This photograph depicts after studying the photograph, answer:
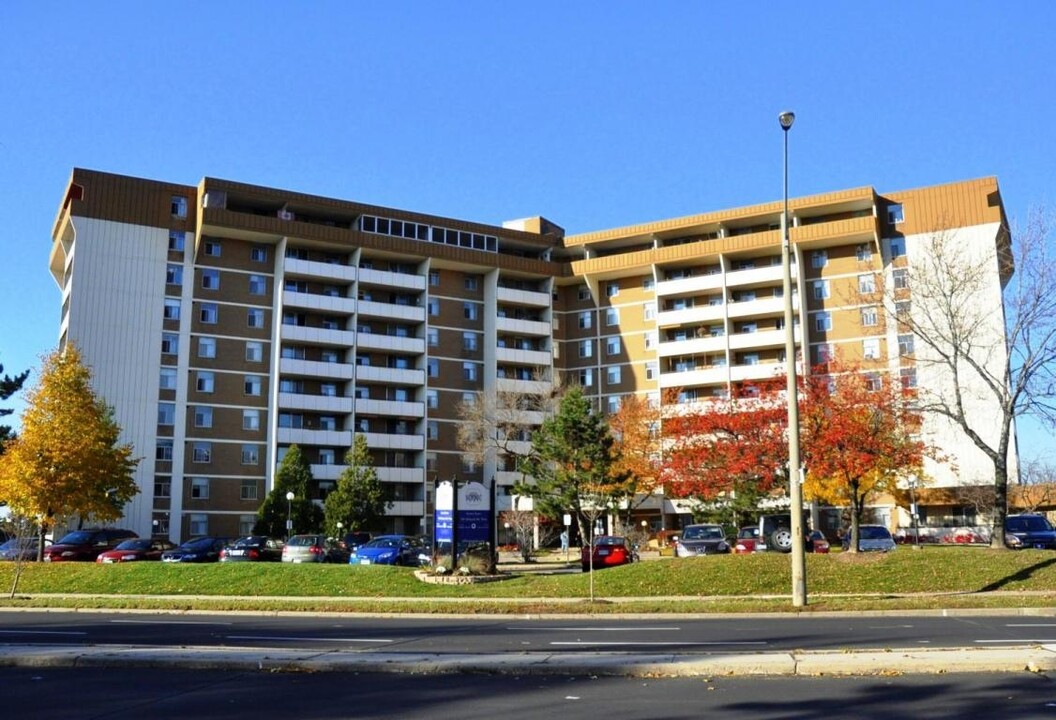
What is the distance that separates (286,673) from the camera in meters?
11.6

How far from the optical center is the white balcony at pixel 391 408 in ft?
236

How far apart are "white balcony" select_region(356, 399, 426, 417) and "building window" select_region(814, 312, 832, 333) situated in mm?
30464

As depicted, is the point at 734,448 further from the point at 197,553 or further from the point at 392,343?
the point at 392,343

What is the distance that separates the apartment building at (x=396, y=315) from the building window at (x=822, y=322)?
11 cm

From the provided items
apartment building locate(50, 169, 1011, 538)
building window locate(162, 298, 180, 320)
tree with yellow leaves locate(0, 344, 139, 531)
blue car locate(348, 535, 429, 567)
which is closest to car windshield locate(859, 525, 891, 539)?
blue car locate(348, 535, 429, 567)

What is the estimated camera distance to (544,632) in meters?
17.4

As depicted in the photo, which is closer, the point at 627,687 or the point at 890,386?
the point at 627,687

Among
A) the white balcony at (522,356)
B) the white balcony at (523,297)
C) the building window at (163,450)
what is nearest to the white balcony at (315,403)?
the building window at (163,450)

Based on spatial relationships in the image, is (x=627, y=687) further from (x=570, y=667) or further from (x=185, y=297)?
(x=185, y=297)

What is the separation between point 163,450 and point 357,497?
13.5 meters

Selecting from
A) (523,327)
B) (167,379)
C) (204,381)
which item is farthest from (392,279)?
(167,379)

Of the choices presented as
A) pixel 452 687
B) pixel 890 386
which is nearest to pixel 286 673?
pixel 452 687

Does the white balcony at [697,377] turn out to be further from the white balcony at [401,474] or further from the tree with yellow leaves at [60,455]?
the tree with yellow leaves at [60,455]

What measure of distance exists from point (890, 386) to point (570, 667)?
A: 31.1 m
